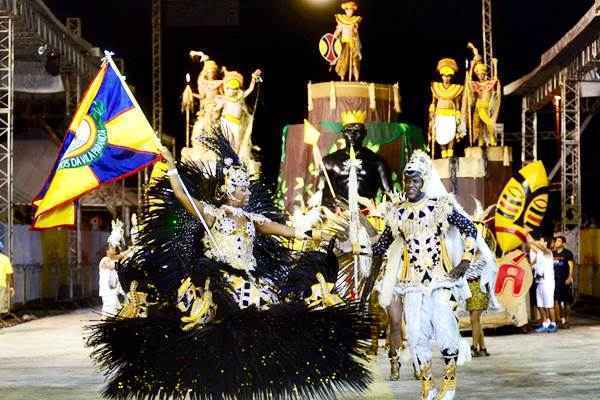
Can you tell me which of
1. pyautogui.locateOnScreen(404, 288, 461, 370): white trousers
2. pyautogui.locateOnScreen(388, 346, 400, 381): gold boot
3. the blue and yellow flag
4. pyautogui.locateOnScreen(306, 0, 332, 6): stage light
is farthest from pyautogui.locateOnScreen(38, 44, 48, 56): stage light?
pyautogui.locateOnScreen(404, 288, 461, 370): white trousers

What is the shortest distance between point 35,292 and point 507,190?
43.0ft

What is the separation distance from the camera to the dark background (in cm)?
3709

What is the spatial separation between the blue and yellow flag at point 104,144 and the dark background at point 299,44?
18830mm

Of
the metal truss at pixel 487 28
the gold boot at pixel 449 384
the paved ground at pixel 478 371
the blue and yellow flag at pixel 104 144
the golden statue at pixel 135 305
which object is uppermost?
the metal truss at pixel 487 28

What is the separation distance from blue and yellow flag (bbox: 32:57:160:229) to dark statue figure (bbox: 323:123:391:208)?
5.14 m

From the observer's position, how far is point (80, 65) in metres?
28.5

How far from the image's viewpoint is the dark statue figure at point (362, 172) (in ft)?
69.8

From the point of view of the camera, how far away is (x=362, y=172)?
69.3 ft

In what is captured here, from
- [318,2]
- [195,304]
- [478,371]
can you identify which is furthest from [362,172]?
[318,2]

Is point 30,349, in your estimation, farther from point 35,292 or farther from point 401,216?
point 35,292

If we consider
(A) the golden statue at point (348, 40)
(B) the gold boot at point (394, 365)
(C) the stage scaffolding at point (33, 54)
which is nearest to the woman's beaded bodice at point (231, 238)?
(B) the gold boot at point (394, 365)

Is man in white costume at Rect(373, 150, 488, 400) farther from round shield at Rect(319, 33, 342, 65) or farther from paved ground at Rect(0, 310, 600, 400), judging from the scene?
round shield at Rect(319, 33, 342, 65)

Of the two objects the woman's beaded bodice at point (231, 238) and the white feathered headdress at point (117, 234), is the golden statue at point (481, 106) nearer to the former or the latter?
the white feathered headdress at point (117, 234)

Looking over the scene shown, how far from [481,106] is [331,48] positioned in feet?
12.5
